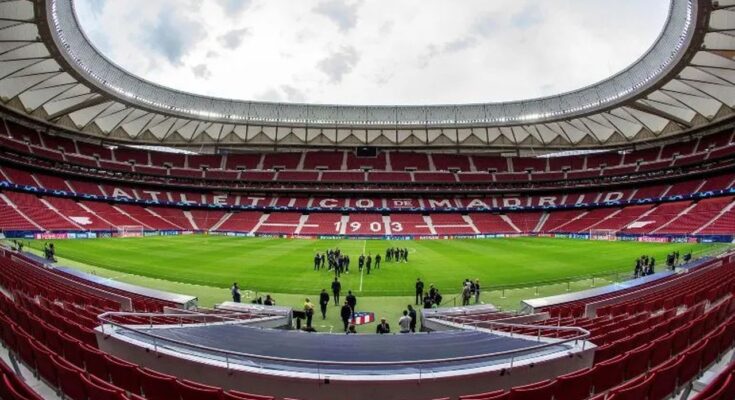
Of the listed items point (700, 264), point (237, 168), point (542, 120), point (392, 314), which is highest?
point (542, 120)

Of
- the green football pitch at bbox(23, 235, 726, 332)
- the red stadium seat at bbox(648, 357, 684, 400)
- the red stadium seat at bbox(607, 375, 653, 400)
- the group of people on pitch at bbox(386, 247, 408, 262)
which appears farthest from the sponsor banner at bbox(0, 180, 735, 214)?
the red stadium seat at bbox(607, 375, 653, 400)

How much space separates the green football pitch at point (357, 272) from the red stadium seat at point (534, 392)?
34.8 ft

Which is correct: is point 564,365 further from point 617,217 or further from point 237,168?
point 237,168

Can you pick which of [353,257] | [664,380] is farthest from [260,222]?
[664,380]

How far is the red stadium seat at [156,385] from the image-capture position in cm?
484

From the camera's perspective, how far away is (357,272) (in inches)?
1012

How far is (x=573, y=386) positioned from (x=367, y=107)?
62.1m

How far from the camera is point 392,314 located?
1642 cm

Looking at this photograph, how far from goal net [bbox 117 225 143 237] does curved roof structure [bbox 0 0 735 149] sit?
14976 millimetres

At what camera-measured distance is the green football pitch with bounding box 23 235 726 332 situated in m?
19.7

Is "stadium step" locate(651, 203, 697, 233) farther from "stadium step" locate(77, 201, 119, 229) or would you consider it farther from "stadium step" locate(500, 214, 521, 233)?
"stadium step" locate(77, 201, 119, 229)

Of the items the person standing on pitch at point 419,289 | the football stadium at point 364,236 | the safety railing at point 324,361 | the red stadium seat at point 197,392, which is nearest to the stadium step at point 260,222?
the football stadium at point 364,236

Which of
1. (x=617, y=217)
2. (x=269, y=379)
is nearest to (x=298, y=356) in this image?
(x=269, y=379)

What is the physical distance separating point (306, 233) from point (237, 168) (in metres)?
25.9
